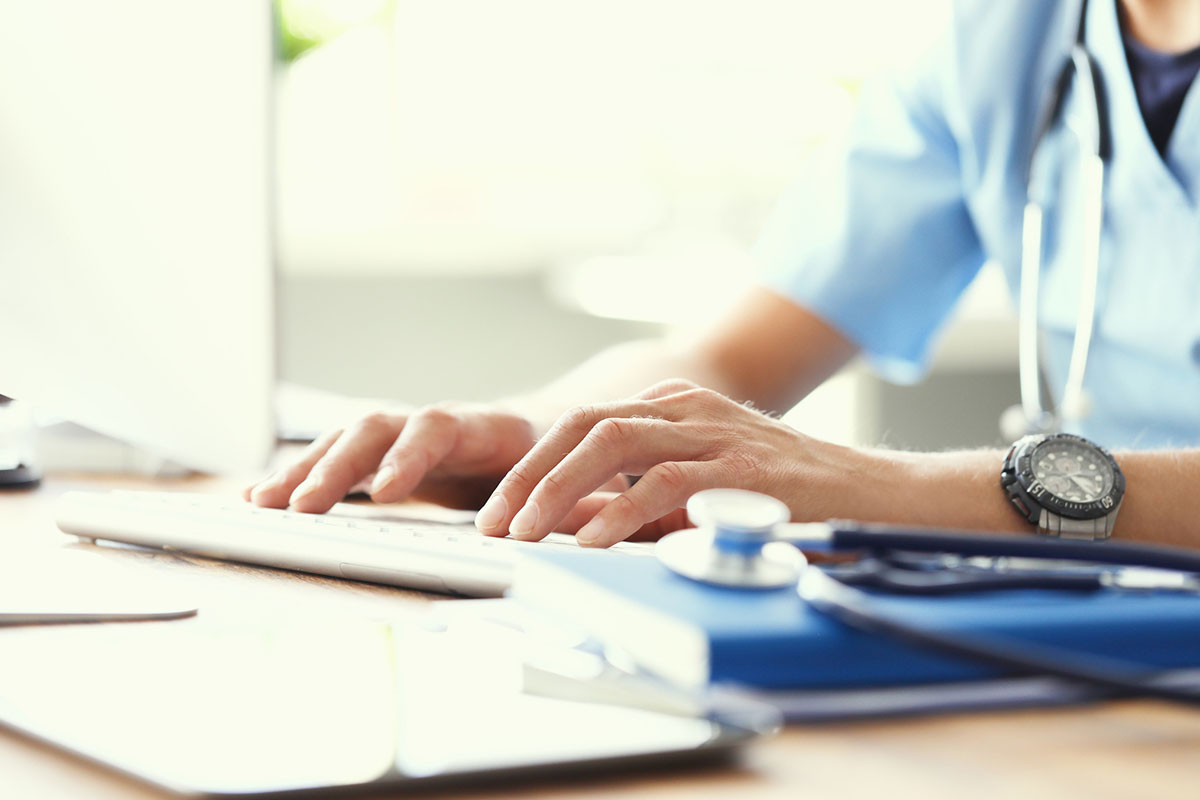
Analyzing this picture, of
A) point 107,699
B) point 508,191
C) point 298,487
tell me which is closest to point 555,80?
point 508,191

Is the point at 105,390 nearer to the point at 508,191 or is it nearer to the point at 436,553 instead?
the point at 436,553

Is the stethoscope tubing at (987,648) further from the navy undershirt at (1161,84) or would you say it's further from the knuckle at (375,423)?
the navy undershirt at (1161,84)

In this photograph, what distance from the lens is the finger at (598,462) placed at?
1.90 ft

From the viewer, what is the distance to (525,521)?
1.88ft

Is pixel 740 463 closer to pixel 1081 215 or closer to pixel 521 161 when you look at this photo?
pixel 1081 215

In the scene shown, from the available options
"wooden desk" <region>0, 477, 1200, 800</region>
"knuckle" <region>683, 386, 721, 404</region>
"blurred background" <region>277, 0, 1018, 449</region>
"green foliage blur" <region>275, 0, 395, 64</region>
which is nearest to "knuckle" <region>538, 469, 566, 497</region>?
"knuckle" <region>683, 386, 721, 404</region>

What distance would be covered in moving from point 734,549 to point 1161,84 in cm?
82

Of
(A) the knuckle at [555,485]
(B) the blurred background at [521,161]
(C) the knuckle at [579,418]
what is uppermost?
(B) the blurred background at [521,161]

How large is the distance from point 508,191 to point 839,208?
282 cm

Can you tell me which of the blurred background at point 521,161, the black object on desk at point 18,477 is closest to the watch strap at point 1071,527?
the black object on desk at point 18,477

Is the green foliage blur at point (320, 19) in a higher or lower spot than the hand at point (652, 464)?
higher

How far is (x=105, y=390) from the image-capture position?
28.9 inches

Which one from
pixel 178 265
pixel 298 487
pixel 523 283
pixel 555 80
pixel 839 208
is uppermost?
pixel 555 80

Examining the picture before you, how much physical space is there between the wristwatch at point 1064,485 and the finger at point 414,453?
0.34m
